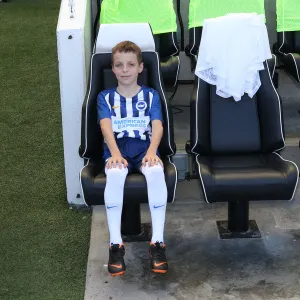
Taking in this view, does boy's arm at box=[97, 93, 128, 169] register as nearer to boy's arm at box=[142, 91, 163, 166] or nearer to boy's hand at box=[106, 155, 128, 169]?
boy's hand at box=[106, 155, 128, 169]

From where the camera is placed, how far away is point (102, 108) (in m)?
3.73

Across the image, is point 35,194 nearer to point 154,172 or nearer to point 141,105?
point 141,105

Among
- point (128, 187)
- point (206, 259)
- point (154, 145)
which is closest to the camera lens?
point (128, 187)

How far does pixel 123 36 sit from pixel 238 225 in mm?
1203

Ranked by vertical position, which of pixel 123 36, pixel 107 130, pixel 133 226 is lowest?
pixel 133 226

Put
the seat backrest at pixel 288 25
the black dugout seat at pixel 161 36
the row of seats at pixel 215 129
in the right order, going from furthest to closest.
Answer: the seat backrest at pixel 288 25 → the black dugout seat at pixel 161 36 → the row of seats at pixel 215 129

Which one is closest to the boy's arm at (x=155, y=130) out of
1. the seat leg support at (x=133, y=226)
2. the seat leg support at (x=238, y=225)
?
the seat leg support at (x=133, y=226)

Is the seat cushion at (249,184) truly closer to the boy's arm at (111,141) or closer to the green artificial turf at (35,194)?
the boy's arm at (111,141)

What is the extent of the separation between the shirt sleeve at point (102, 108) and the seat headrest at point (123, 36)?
1.04 ft

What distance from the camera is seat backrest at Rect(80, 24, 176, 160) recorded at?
379 cm

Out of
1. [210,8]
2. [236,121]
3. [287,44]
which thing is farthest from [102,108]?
[287,44]

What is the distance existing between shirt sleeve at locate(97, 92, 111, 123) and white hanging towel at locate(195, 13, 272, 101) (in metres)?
0.54

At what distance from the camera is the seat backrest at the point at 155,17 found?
4.70m

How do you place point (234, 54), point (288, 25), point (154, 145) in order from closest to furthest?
point (154, 145), point (234, 54), point (288, 25)
